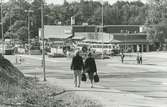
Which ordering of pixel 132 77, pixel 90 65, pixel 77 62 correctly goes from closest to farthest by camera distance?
pixel 90 65 → pixel 77 62 → pixel 132 77

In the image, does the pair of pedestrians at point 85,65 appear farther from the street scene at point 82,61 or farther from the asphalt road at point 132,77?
the asphalt road at point 132,77

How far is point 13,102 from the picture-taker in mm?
13016

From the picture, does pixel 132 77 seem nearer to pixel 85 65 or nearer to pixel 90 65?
pixel 85 65

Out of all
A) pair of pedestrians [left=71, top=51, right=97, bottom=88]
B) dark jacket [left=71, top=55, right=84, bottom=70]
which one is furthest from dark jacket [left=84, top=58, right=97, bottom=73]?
dark jacket [left=71, top=55, right=84, bottom=70]

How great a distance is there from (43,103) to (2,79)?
5.14 meters

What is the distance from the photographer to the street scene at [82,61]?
54.4 feet

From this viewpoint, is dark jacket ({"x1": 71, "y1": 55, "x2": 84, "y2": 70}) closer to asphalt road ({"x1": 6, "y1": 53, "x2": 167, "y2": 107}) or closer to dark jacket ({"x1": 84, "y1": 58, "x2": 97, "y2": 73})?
dark jacket ({"x1": 84, "y1": 58, "x2": 97, "y2": 73})

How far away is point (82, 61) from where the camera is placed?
2167cm

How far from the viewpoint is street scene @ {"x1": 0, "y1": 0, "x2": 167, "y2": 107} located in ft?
54.4

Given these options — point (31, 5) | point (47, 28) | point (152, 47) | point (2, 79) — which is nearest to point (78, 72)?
point (2, 79)

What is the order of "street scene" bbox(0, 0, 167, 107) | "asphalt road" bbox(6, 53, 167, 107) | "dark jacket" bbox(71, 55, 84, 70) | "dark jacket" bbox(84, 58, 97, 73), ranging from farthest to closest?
"dark jacket" bbox(71, 55, 84, 70), "asphalt road" bbox(6, 53, 167, 107), "dark jacket" bbox(84, 58, 97, 73), "street scene" bbox(0, 0, 167, 107)

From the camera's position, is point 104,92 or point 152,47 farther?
point 152,47

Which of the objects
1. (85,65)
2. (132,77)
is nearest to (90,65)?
(85,65)

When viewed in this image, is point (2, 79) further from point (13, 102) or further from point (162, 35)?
point (162, 35)
